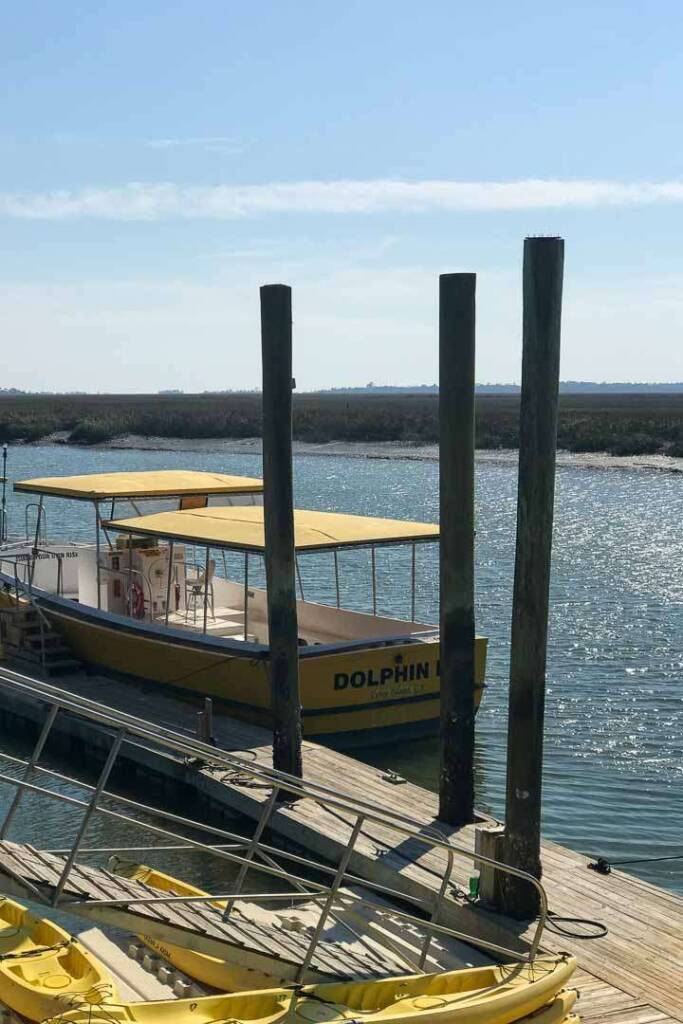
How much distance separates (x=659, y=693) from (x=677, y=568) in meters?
14.4

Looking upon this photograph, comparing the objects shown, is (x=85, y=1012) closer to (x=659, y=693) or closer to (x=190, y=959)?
(x=190, y=959)

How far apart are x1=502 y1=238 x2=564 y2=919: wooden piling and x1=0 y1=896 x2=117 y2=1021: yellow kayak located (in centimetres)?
352

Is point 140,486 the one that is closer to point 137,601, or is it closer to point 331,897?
point 137,601

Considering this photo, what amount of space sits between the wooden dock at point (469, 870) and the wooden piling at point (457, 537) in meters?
0.62

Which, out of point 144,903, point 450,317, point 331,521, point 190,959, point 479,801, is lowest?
point 479,801

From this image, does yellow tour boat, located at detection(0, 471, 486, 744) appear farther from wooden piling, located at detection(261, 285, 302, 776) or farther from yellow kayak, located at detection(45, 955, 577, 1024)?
yellow kayak, located at detection(45, 955, 577, 1024)

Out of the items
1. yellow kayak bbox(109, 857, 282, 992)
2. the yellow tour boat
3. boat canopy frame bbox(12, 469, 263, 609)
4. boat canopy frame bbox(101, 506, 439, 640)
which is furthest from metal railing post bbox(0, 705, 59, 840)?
boat canopy frame bbox(12, 469, 263, 609)

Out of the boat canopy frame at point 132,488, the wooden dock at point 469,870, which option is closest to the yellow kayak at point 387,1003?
the wooden dock at point 469,870

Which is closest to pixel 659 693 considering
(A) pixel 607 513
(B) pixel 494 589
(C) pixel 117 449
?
(B) pixel 494 589

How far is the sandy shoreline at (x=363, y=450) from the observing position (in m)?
72.6

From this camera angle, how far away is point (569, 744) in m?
18.4

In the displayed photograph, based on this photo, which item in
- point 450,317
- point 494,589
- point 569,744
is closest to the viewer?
point 450,317

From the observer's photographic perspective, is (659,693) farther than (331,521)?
Yes

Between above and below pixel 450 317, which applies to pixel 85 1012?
below
